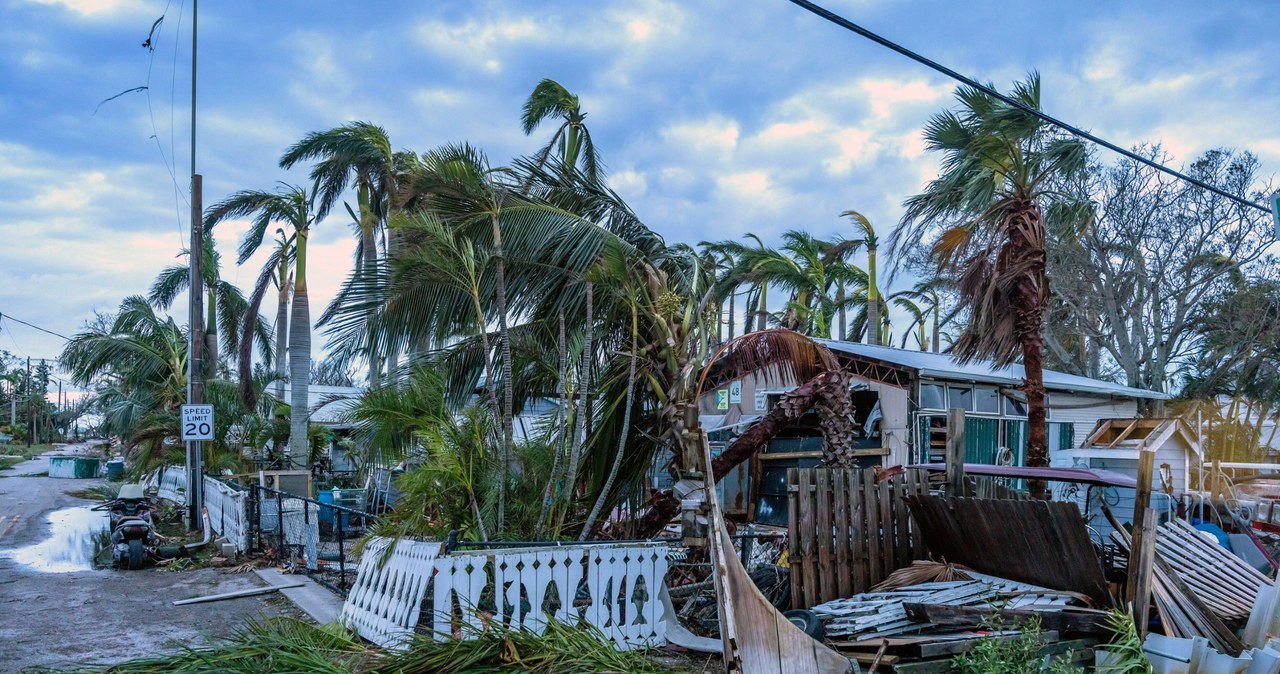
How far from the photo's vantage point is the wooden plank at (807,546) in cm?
765

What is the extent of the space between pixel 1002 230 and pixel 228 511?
490 inches

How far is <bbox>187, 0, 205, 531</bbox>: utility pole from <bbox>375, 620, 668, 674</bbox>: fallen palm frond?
1145 centimetres

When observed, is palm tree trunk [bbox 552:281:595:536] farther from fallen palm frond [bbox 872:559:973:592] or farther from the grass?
fallen palm frond [bbox 872:559:973:592]

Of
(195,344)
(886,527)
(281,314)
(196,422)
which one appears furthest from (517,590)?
(281,314)

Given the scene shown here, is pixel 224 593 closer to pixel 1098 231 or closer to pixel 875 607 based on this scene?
pixel 875 607

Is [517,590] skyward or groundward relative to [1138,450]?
groundward

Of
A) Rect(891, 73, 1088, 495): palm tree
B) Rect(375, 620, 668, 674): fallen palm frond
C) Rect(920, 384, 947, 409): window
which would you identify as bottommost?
Rect(375, 620, 668, 674): fallen palm frond

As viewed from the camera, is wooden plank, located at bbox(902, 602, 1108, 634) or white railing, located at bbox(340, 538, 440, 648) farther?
white railing, located at bbox(340, 538, 440, 648)

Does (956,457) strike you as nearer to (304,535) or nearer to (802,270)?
(304,535)

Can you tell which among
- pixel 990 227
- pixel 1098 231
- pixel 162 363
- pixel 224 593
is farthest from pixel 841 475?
pixel 1098 231

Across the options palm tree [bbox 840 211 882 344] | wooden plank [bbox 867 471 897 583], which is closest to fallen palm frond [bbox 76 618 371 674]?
wooden plank [bbox 867 471 897 583]

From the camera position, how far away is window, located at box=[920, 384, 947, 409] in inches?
635

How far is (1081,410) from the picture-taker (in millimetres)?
19453

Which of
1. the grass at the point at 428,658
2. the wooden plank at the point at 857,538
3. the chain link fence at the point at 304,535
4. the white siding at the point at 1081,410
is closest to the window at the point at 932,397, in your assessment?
the white siding at the point at 1081,410
